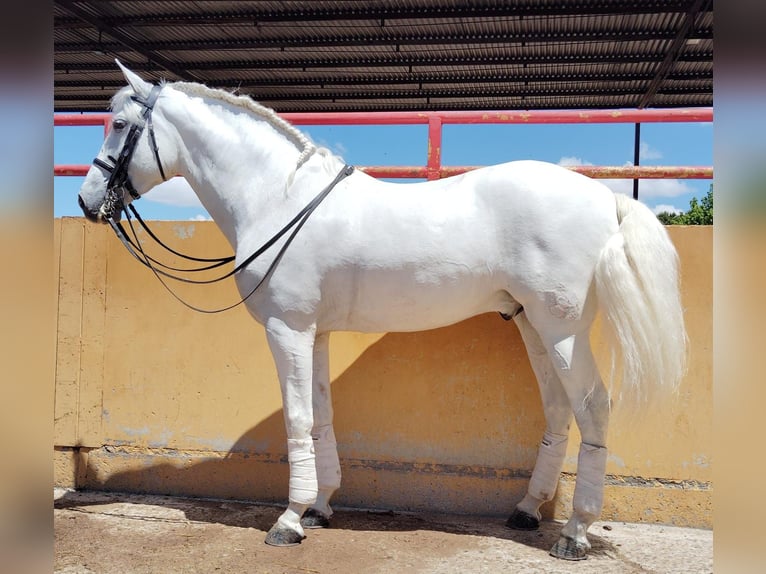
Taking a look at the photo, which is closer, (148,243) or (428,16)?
(148,243)

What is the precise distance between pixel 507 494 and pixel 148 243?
2.97m

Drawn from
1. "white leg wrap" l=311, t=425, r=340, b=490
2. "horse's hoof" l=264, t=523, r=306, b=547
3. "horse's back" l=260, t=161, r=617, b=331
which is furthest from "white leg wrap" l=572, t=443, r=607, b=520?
"horse's hoof" l=264, t=523, r=306, b=547

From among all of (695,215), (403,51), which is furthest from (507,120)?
(695,215)

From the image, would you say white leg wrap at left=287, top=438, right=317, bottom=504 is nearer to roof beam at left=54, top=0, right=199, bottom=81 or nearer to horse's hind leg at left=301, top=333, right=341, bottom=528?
horse's hind leg at left=301, top=333, right=341, bottom=528

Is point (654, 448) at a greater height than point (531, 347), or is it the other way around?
point (531, 347)

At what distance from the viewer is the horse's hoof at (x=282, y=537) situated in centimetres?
305

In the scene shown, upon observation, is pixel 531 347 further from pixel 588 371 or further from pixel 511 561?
pixel 511 561

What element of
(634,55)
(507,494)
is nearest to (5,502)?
(507,494)

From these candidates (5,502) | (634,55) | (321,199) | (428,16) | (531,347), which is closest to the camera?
(5,502)

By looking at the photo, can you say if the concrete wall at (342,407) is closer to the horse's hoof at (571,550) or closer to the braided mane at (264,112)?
the horse's hoof at (571,550)

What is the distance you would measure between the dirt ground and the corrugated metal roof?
631cm

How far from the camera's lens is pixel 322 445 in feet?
11.0

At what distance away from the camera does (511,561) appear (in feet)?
9.49

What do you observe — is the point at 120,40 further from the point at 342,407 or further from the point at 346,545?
the point at 346,545
